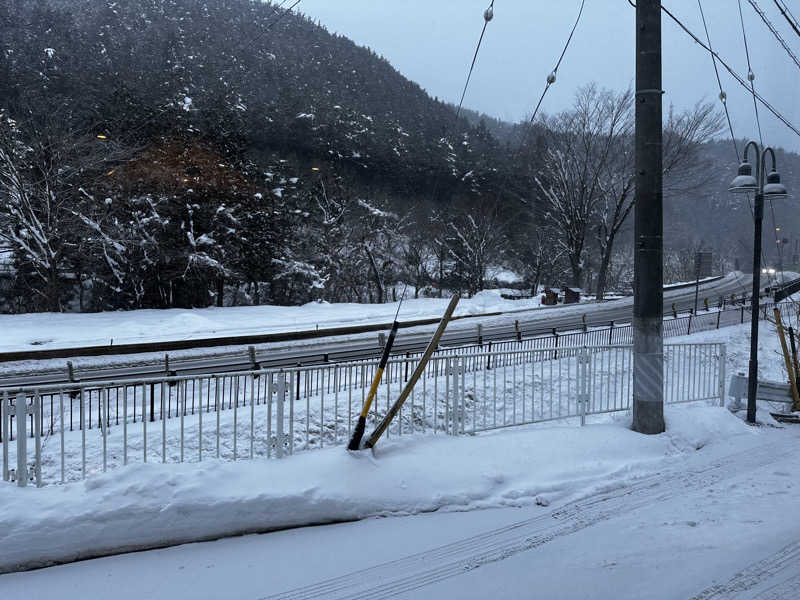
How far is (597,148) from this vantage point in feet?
108

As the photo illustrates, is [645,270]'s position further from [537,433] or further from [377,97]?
[377,97]

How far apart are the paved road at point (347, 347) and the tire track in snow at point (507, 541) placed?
9290 millimetres

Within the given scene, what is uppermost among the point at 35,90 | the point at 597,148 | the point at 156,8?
the point at 156,8

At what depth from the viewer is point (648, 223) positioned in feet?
22.7

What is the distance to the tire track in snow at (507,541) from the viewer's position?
3709 millimetres

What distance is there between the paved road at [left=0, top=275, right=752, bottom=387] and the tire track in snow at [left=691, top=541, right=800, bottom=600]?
10672mm

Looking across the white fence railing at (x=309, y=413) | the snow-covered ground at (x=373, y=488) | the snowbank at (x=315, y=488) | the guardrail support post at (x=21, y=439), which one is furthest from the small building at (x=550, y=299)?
the guardrail support post at (x=21, y=439)

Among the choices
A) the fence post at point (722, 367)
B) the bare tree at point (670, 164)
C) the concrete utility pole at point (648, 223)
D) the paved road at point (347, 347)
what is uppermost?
the bare tree at point (670, 164)

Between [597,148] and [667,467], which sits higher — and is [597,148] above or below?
above

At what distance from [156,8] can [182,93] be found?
3719 centimetres

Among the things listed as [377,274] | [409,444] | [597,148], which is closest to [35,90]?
[377,274]

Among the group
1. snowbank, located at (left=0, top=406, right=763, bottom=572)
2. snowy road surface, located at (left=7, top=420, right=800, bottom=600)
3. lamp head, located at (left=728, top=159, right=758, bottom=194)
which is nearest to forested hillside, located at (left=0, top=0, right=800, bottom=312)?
lamp head, located at (left=728, top=159, right=758, bottom=194)

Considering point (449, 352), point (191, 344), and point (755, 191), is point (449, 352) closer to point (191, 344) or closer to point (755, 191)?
point (755, 191)

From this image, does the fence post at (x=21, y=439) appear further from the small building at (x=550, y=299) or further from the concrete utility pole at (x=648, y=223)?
the small building at (x=550, y=299)
